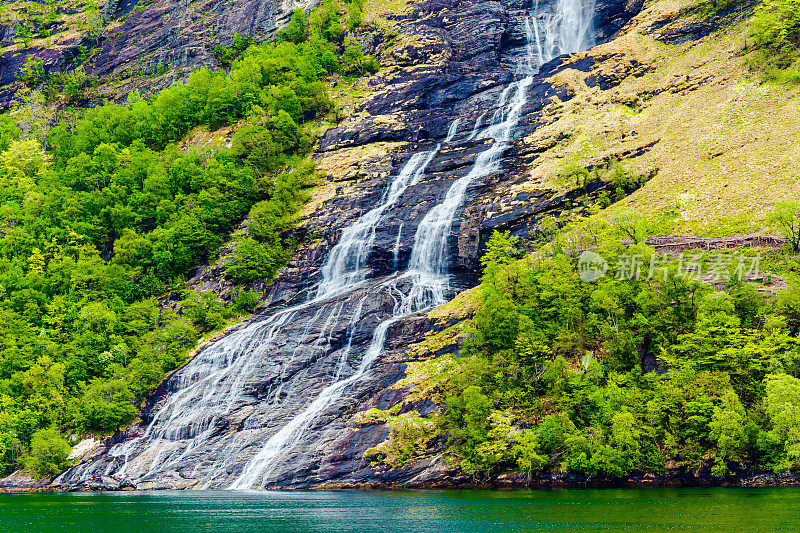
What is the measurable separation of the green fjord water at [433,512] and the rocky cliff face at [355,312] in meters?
7.42

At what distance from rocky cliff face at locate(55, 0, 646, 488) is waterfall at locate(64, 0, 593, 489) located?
5.4 inches

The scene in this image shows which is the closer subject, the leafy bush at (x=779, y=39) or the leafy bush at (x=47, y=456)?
the leafy bush at (x=47, y=456)

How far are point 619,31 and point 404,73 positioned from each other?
97.3 feet

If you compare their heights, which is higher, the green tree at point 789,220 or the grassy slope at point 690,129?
the grassy slope at point 690,129

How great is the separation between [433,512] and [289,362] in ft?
89.3

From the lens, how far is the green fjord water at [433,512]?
24906 millimetres

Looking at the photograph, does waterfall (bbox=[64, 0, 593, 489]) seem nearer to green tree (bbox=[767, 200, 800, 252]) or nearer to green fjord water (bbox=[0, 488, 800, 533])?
green fjord water (bbox=[0, 488, 800, 533])

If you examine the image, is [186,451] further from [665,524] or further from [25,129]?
[25,129]

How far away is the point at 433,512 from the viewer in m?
30.2

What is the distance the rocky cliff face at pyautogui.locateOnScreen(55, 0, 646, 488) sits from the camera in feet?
158

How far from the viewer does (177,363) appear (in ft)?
200

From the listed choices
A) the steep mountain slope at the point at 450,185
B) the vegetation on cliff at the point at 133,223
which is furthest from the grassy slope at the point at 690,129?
the vegetation on cliff at the point at 133,223

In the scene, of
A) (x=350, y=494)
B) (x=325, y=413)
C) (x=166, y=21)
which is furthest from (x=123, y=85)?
(x=350, y=494)

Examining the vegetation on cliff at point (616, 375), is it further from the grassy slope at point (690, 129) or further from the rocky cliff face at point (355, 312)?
the grassy slope at point (690, 129)
